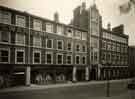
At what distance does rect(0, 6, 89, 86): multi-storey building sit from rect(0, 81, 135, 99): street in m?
0.25

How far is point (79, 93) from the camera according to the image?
3541 millimetres

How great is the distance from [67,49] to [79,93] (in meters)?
1.29

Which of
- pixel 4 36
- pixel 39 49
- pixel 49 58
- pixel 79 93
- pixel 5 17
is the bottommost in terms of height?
pixel 79 93

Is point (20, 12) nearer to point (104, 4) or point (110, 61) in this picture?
point (104, 4)

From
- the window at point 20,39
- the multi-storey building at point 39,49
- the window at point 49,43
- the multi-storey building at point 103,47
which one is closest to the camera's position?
the multi-storey building at point 39,49

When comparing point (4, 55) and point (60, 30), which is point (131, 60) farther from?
point (4, 55)

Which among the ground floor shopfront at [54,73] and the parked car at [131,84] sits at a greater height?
the ground floor shopfront at [54,73]

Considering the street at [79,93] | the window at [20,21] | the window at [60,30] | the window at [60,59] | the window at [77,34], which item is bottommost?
the street at [79,93]

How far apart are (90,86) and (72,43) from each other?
1401mm

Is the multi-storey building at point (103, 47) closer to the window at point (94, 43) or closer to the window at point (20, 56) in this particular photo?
the window at point (94, 43)

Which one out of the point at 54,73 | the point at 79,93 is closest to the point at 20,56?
the point at 54,73

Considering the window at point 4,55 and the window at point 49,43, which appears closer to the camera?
the window at point 4,55

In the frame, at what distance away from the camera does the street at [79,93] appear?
293cm

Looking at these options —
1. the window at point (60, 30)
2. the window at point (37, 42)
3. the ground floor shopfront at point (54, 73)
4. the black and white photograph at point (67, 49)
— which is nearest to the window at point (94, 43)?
the black and white photograph at point (67, 49)
